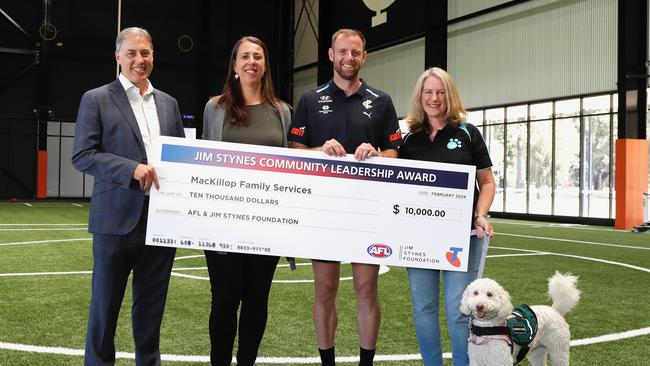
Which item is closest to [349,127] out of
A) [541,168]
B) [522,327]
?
[522,327]

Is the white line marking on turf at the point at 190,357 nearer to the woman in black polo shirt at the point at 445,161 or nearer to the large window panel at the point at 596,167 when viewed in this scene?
the woman in black polo shirt at the point at 445,161

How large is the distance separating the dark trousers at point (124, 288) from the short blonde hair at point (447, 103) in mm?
1562

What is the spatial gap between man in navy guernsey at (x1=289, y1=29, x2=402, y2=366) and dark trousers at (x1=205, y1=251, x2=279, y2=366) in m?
0.34

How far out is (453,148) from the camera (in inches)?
140

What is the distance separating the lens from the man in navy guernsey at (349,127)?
356cm

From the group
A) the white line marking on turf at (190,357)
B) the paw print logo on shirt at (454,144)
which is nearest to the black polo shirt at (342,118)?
the paw print logo on shirt at (454,144)

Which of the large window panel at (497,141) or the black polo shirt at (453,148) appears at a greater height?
the large window panel at (497,141)

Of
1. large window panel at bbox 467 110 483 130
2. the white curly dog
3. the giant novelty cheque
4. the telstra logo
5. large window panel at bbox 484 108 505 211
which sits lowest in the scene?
the white curly dog

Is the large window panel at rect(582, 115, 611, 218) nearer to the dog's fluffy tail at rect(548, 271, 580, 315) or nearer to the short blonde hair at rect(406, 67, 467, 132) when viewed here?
the dog's fluffy tail at rect(548, 271, 580, 315)

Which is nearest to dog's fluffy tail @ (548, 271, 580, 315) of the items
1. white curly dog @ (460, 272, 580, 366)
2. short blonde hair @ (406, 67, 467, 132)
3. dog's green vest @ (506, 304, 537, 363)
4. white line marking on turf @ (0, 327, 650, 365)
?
white curly dog @ (460, 272, 580, 366)

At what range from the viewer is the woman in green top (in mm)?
3508

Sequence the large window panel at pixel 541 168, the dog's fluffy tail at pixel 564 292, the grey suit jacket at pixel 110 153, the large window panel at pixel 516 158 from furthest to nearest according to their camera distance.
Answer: the large window panel at pixel 516 158
the large window panel at pixel 541 168
the dog's fluffy tail at pixel 564 292
the grey suit jacket at pixel 110 153

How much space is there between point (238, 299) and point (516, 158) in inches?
802

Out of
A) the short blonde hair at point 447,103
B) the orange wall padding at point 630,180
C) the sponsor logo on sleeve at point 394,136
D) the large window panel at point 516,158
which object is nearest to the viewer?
the short blonde hair at point 447,103
